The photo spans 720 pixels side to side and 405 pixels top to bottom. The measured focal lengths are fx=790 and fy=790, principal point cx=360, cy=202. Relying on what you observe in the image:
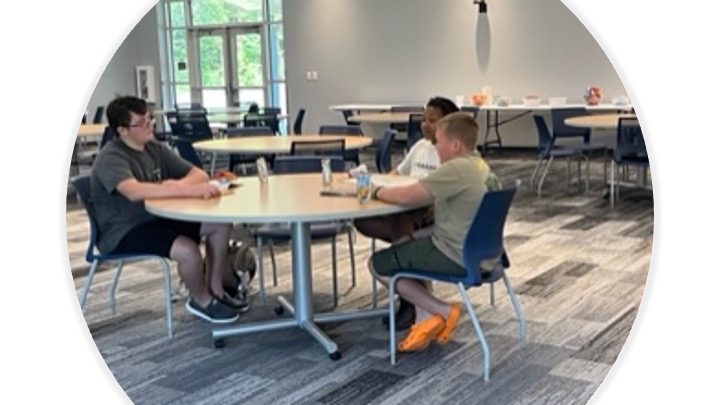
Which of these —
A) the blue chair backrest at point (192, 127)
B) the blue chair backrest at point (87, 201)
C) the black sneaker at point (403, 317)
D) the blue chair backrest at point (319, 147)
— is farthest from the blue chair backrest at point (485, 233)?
the blue chair backrest at point (192, 127)

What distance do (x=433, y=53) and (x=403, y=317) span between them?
9035 mm

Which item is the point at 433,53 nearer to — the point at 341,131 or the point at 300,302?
the point at 341,131

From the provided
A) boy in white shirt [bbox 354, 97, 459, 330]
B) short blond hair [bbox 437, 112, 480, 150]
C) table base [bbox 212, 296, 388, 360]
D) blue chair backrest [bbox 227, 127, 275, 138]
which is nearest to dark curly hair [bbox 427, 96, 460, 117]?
boy in white shirt [bbox 354, 97, 459, 330]

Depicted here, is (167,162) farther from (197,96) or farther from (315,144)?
(197,96)

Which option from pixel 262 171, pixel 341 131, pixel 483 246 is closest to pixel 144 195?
pixel 262 171

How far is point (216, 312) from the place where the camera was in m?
3.92

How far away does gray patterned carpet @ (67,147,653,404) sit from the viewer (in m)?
3.10

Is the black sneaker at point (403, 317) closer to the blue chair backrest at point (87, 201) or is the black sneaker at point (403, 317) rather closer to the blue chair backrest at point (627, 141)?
the blue chair backrest at point (87, 201)

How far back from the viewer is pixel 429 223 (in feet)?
13.0

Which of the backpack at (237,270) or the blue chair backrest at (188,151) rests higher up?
the blue chair backrest at (188,151)

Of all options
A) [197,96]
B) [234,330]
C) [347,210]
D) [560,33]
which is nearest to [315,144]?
[234,330]

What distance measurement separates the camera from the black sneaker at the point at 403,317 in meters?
3.82

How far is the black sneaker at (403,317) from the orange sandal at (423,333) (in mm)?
376

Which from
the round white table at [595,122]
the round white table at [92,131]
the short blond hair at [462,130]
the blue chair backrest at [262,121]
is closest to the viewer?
the short blond hair at [462,130]
